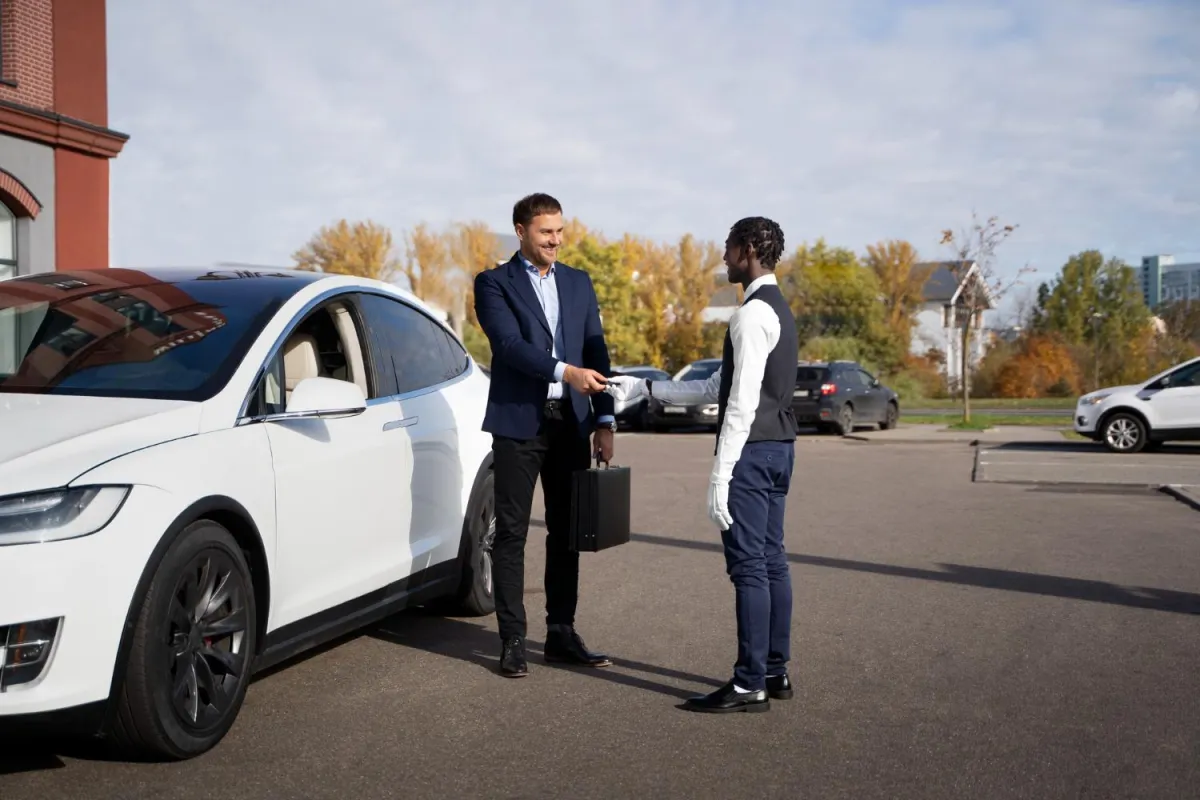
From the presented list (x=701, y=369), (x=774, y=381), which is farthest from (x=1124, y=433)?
(x=774, y=381)

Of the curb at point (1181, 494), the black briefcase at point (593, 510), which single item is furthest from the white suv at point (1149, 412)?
the black briefcase at point (593, 510)

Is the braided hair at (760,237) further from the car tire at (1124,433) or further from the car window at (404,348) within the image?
the car tire at (1124,433)

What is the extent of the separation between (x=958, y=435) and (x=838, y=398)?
2544mm

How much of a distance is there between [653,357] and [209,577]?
229 feet

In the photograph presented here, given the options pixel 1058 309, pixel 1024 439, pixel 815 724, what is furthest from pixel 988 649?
pixel 1058 309

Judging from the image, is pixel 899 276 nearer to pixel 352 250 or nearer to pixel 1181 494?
pixel 352 250

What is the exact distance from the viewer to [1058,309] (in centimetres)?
7800

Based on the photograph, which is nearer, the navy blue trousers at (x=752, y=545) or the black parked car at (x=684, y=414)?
the navy blue trousers at (x=752, y=545)

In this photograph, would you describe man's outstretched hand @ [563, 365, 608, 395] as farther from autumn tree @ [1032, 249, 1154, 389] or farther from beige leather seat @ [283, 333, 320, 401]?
autumn tree @ [1032, 249, 1154, 389]

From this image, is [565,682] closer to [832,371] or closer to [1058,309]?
[832,371]

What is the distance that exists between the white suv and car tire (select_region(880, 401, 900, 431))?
7.93m

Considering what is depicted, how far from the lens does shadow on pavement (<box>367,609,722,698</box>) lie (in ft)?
18.8

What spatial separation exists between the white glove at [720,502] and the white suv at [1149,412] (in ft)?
58.1

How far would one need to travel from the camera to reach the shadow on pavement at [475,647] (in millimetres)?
5742
